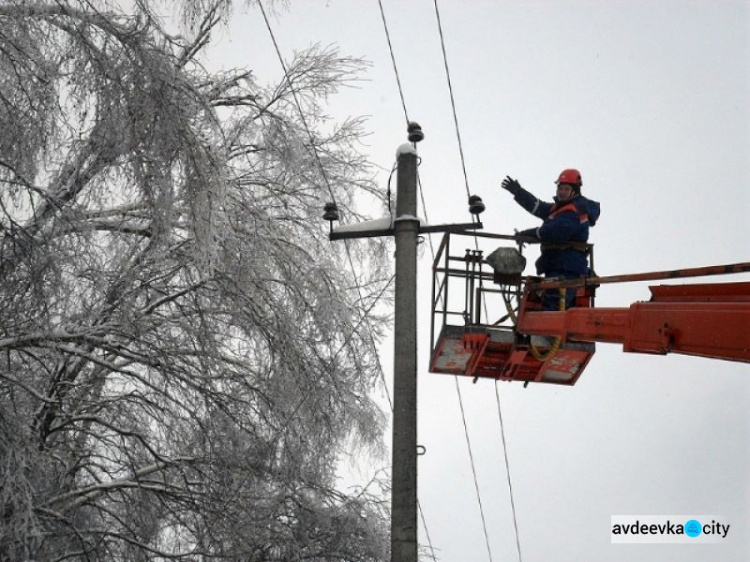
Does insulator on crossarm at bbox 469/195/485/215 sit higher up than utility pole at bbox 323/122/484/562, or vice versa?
insulator on crossarm at bbox 469/195/485/215

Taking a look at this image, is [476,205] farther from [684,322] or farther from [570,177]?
[684,322]

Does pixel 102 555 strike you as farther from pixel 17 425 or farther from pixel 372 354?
pixel 372 354

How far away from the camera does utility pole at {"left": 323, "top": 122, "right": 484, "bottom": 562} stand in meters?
5.84

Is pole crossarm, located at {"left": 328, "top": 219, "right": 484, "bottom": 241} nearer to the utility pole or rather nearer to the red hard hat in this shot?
the utility pole

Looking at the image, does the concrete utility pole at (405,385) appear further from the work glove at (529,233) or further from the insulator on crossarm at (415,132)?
the work glove at (529,233)

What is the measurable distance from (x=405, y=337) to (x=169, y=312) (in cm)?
384

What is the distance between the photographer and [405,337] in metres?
6.24

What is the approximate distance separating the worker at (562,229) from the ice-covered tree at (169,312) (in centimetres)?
232

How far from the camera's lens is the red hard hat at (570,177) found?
7848 mm

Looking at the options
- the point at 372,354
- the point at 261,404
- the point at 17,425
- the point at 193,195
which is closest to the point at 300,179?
the point at 372,354

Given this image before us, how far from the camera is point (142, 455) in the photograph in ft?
31.4

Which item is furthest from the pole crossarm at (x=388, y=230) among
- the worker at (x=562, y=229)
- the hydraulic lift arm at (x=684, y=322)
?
the hydraulic lift arm at (x=684, y=322)

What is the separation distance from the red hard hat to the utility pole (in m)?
1.25

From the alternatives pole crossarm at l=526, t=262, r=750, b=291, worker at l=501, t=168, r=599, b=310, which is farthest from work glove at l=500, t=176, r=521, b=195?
pole crossarm at l=526, t=262, r=750, b=291
